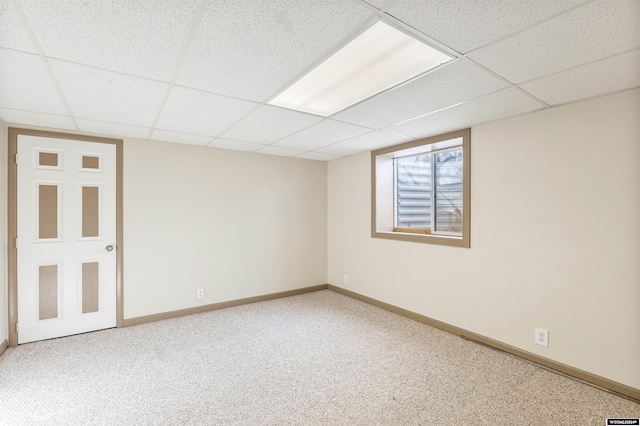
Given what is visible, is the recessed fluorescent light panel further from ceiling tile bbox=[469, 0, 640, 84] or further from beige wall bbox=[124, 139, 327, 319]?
beige wall bbox=[124, 139, 327, 319]

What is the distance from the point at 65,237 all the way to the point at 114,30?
2.77 m

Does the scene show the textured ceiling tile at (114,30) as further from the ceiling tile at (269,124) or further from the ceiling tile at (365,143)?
the ceiling tile at (365,143)

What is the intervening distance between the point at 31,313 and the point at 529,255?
16.3 feet

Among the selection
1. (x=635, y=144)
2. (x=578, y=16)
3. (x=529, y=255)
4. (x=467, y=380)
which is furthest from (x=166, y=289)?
(x=635, y=144)

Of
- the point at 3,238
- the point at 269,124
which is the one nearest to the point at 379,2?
the point at 269,124

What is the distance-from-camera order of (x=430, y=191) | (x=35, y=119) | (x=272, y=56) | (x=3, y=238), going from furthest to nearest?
1. (x=430, y=191)
2. (x=3, y=238)
3. (x=35, y=119)
4. (x=272, y=56)

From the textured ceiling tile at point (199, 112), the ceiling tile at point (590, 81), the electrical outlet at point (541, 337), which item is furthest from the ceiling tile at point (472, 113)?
the electrical outlet at point (541, 337)

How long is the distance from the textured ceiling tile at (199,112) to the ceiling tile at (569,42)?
1.77m

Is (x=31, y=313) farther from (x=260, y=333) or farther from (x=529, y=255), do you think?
(x=529, y=255)

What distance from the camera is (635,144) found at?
6.81 feet

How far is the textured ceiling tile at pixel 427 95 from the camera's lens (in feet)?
6.06

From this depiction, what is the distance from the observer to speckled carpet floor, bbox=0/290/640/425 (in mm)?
1912

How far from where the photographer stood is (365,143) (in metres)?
3.75

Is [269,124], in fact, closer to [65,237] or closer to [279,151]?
[279,151]
